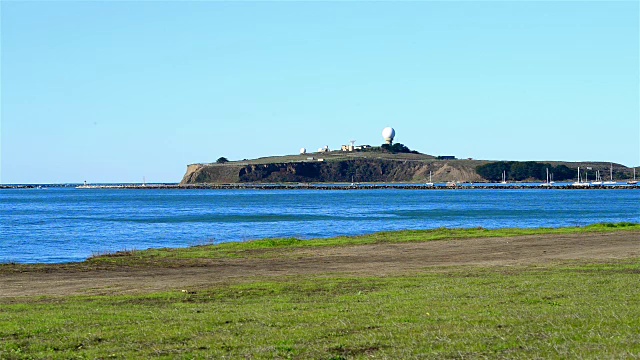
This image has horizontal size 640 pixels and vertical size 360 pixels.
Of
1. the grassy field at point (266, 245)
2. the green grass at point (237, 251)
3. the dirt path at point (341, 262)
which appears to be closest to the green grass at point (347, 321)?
the dirt path at point (341, 262)

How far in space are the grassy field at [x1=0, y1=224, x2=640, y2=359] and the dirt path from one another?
117 inches

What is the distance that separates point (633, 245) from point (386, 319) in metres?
23.1

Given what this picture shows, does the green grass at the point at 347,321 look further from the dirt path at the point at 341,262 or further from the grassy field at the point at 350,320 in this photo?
the dirt path at the point at 341,262

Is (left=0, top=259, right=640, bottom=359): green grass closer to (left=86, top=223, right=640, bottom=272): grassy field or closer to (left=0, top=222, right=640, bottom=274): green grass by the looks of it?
(left=0, top=222, right=640, bottom=274): green grass

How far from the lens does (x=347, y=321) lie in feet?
46.2

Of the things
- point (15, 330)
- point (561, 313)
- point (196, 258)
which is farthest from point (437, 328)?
point (196, 258)

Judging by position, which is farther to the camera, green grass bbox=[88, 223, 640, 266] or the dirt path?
green grass bbox=[88, 223, 640, 266]

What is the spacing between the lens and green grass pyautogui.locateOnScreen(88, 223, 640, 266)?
3476cm

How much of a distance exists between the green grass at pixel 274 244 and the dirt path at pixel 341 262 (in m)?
2.16

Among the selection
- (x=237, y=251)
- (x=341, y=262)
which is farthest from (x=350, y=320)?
(x=237, y=251)

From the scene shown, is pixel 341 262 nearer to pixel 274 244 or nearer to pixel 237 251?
pixel 237 251

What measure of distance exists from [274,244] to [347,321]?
2585cm

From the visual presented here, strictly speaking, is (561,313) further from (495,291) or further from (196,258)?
(196,258)

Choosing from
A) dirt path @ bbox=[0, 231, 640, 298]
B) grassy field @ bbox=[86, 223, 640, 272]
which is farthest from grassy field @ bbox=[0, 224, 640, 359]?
grassy field @ bbox=[86, 223, 640, 272]
